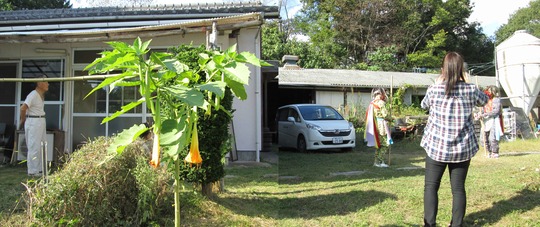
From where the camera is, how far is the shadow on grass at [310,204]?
186 inches

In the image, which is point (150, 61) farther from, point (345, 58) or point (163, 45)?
point (345, 58)

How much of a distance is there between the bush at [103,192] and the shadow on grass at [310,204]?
96cm

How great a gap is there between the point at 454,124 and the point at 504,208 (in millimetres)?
1560

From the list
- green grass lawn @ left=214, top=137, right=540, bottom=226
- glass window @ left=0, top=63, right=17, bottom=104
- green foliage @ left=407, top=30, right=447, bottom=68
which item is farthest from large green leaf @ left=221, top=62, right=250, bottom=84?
green foliage @ left=407, top=30, right=447, bottom=68

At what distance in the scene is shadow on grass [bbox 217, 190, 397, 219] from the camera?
472cm

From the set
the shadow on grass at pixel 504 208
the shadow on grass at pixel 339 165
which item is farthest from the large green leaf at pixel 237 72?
the shadow on grass at pixel 339 165

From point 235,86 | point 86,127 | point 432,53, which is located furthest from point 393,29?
point 235,86

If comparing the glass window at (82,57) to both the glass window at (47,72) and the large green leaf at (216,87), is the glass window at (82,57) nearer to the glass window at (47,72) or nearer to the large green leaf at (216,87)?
the glass window at (47,72)

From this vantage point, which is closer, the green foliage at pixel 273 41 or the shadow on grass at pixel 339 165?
the shadow on grass at pixel 339 165

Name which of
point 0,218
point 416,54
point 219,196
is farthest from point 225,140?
point 416,54

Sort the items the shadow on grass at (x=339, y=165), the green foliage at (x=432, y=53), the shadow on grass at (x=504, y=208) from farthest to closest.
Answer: the green foliage at (x=432, y=53) < the shadow on grass at (x=339, y=165) < the shadow on grass at (x=504, y=208)

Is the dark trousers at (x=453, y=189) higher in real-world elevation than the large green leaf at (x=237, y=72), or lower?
lower

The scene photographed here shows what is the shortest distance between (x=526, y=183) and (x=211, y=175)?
413 centimetres

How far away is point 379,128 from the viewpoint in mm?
8234
